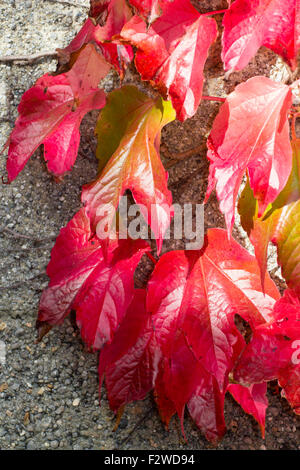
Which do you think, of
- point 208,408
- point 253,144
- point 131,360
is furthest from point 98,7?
point 208,408

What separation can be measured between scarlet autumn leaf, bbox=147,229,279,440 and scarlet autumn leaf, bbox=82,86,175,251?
0.13m

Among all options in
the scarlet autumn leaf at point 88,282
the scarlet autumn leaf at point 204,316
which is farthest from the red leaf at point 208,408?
the scarlet autumn leaf at point 88,282

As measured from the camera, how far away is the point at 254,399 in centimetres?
85

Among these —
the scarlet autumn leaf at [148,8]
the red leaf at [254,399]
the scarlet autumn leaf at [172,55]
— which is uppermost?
the scarlet autumn leaf at [148,8]

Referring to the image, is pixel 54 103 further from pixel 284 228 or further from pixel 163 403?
pixel 163 403

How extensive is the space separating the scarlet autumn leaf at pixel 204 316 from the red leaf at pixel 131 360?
0.02 metres

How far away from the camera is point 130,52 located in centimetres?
82

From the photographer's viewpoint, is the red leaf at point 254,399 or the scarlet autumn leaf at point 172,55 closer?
the scarlet autumn leaf at point 172,55

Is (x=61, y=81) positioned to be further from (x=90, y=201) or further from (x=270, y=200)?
(x=270, y=200)

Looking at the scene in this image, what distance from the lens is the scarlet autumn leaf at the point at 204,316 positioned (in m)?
0.76

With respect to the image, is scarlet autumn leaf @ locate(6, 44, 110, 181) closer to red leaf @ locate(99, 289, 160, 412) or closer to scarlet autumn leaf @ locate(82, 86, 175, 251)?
scarlet autumn leaf @ locate(82, 86, 175, 251)

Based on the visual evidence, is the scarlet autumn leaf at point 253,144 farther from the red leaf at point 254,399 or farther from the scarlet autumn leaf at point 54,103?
the red leaf at point 254,399
